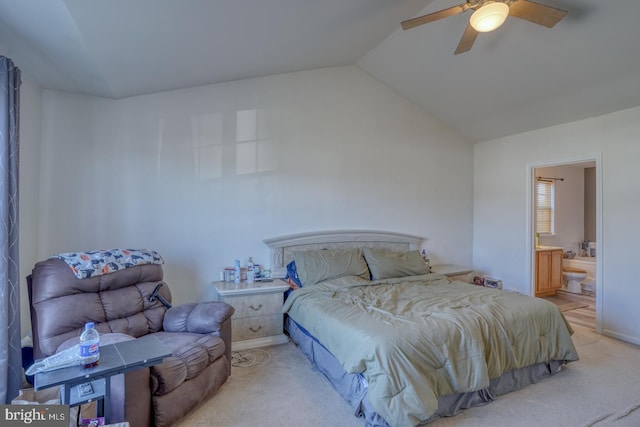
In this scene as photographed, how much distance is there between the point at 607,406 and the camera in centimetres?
242

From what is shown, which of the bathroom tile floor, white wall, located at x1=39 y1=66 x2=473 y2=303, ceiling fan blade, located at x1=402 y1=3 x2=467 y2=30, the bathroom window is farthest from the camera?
the bathroom window

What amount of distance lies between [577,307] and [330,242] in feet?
12.9

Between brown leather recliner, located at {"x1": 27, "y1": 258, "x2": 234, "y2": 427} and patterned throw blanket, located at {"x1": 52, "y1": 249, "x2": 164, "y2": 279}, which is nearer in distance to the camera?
brown leather recliner, located at {"x1": 27, "y1": 258, "x2": 234, "y2": 427}

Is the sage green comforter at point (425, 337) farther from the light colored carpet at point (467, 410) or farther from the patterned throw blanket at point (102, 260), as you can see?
the patterned throw blanket at point (102, 260)

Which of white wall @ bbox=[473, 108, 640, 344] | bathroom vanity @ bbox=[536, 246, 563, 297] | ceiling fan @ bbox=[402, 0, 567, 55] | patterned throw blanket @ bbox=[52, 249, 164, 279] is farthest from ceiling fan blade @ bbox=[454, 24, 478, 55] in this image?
bathroom vanity @ bbox=[536, 246, 563, 297]

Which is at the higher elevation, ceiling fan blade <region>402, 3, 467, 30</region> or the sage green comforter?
ceiling fan blade <region>402, 3, 467, 30</region>

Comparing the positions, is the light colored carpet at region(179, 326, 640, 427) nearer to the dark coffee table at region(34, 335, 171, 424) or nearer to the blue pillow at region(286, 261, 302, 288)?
the dark coffee table at region(34, 335, 171, 424)

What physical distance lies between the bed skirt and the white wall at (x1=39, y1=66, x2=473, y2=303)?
1.47m

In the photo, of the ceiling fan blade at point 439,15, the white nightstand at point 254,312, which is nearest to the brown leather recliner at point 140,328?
the white nightstand at point 254,312

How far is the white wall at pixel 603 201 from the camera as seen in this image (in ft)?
12.0

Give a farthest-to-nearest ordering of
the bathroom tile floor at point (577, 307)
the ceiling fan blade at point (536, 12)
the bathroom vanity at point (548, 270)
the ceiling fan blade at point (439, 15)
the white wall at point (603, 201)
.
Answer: the bathroom vanity at point (548, 270), the bathroom tile floor at point (577, 307), the white wall at point (603, 201), the ceiling fan blade at point (439, 15), the ceiling fan blade at point (536, 12)

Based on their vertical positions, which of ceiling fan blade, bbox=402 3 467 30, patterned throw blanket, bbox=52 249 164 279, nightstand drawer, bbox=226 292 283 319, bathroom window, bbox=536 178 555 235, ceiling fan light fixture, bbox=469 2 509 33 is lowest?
nightstand drawer, bbox=226 292 283 319

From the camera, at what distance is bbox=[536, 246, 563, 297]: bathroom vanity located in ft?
17.9

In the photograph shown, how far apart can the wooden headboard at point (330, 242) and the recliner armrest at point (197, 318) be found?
126 cm
